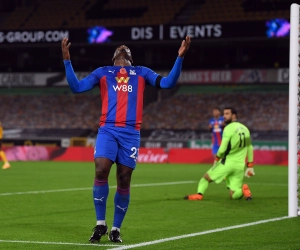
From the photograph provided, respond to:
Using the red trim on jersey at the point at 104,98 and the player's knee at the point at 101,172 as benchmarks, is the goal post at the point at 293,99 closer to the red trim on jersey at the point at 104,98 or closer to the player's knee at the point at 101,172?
the red trim on jersey at the point at 104,98

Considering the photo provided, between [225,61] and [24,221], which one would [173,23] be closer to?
[225,61]

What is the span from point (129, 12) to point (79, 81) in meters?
34.9

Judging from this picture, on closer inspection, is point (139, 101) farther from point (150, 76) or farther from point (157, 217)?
point (157, 217)

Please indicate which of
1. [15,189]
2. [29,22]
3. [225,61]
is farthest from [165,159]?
[15,189]

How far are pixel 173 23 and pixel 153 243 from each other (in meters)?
30.7

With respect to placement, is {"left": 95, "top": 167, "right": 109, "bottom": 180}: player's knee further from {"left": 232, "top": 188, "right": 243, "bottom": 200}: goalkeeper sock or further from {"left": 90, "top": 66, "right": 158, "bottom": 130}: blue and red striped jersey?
{"left": 232, "top": 188, "right": 243, "bottom": 200}: goalkeeper sock

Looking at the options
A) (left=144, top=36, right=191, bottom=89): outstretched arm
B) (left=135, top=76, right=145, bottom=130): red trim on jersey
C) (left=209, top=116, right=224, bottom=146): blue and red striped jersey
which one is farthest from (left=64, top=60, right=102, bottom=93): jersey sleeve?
(left=209, top=116, right=224, bottom=146): blue and red striped jersey

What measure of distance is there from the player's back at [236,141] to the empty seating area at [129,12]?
918 inches

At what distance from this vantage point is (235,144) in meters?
15.0

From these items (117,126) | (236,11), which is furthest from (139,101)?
(236,11)

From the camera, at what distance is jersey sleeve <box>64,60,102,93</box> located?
8328mm

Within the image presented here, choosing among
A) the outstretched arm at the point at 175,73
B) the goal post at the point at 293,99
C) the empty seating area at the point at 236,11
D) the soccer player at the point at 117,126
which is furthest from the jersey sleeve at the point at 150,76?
the empty seating area at the point at 236,11

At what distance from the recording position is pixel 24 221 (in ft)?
35.2

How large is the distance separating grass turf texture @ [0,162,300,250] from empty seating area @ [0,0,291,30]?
2068cm
